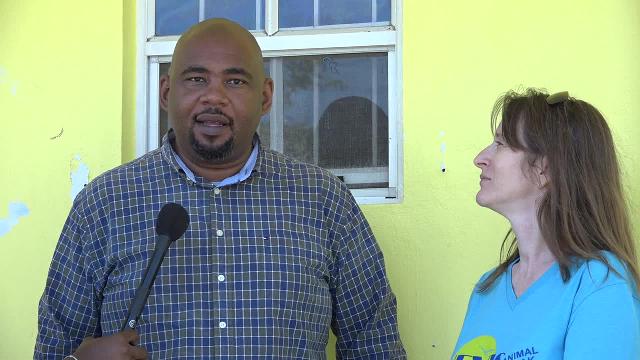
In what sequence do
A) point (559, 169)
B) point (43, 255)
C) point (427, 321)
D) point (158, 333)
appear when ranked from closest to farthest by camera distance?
point (559, 169), point (158, 333), point (427, 321), point (43, 255)

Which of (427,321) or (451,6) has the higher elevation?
(451,6)

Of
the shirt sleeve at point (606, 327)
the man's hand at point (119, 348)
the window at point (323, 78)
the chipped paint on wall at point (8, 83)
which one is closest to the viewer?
the shirt sleeve at point (606, 327)

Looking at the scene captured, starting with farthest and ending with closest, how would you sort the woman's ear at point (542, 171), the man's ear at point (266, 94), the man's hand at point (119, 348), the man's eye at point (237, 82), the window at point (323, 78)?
1. the window at point (323, 78)
2. the man's ear at point (266, 94)
3. the man's eye at point (237, 82)
4. the woman's ear at point (542, 171)
5. the man's hand at point (119, 348)

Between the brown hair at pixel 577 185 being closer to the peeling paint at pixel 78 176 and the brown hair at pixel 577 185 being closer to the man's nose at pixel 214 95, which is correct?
the man's nose at pixel 214 95

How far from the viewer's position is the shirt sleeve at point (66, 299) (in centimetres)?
277

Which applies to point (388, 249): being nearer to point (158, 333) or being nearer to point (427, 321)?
point (427, 321)

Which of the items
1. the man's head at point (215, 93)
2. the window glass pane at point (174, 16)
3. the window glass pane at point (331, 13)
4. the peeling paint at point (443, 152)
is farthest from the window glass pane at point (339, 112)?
the man's head at point (215, 93)

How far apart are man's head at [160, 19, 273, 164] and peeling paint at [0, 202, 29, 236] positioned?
87cm

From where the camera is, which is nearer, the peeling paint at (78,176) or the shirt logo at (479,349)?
the shirt logo at (479,349)

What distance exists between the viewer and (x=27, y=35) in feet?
11.4

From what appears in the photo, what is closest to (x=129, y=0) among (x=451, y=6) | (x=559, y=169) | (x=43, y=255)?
(x=43, y=255)

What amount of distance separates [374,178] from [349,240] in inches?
19.9

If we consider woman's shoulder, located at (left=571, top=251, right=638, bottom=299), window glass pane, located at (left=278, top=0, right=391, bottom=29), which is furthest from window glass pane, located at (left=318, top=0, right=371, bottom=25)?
woman's shoulder, located at (left=571, top=251, right=638, bottom=299)

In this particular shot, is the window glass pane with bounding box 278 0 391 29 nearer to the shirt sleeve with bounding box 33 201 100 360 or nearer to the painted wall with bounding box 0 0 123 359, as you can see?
the painted wall with bounding box 0 0 123 359
